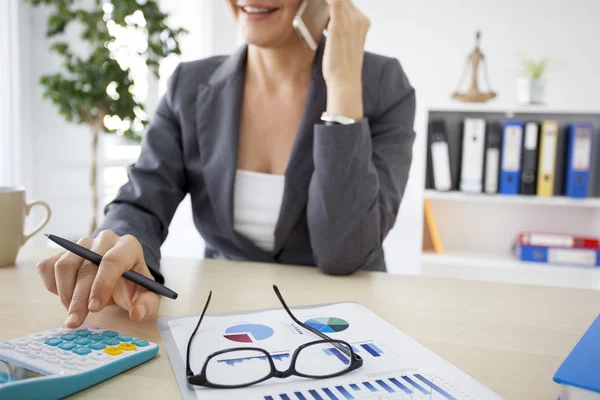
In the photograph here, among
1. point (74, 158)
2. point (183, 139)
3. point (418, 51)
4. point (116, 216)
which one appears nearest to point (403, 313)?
point (116, 216)

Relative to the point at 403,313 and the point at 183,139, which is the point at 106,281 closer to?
the point at 403,313

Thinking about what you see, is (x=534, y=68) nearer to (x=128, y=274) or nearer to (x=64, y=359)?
(x=128, y=274)

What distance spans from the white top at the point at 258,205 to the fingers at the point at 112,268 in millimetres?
469

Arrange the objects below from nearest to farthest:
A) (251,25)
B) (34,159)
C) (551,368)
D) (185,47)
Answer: (551,368) → (251,25) → (34,159) → (185,47)

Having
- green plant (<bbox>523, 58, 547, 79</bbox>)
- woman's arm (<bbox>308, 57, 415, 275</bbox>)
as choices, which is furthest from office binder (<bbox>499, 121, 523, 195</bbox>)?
woman's arm (<bbox>308, 57, 415, 275</bbox>)

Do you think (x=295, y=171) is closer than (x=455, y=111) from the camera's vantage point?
Yes

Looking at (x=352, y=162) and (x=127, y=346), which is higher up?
(x=352, y=162)

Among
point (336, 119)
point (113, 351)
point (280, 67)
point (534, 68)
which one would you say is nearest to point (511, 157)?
point (534, 68)

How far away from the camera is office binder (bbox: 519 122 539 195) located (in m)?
2.32

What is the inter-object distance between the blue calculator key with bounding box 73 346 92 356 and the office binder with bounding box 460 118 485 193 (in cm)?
217

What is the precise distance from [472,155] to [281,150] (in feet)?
4.89

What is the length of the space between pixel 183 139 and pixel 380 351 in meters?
0.74

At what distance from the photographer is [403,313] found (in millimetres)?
686

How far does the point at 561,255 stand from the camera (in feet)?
7.98
